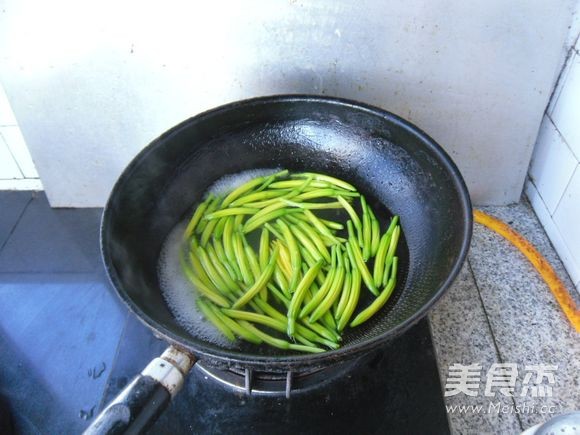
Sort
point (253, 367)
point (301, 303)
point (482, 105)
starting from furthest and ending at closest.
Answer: point (482, 105)
point (301, 303)
point (253, 367)

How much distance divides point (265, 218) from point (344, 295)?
0.30 meters

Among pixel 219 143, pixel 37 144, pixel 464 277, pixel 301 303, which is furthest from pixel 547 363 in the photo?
pixel 37 144

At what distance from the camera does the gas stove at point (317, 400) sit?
1050 mm

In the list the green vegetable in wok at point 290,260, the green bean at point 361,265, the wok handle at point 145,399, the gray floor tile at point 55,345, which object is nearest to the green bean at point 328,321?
the green vegetable in wok at point 290,260

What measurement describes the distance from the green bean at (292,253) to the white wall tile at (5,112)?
0.95 meters

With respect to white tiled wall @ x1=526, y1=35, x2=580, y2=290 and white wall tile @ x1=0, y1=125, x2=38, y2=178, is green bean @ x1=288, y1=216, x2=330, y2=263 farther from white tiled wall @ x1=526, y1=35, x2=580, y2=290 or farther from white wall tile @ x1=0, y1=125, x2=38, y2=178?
white wall tile @ x1=0, y1=125, x2=38, y2=178

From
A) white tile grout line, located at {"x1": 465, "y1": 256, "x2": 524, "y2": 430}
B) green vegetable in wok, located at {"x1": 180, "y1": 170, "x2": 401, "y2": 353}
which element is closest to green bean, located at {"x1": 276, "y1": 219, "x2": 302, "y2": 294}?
green vegetable in wok, located at {"x1": 180, "y1": 170, "x2": 401, "y2": 353}

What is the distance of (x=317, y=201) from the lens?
4.25 feet

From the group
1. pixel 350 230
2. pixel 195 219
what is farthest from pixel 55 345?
pixel 350 230

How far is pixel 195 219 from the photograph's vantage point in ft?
4.00

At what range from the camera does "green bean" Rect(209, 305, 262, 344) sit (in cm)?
100

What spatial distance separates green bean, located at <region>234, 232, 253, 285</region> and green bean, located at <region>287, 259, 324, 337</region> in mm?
117

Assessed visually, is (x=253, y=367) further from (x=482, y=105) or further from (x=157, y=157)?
(x=482, y=105)

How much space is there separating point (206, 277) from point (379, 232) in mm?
434
